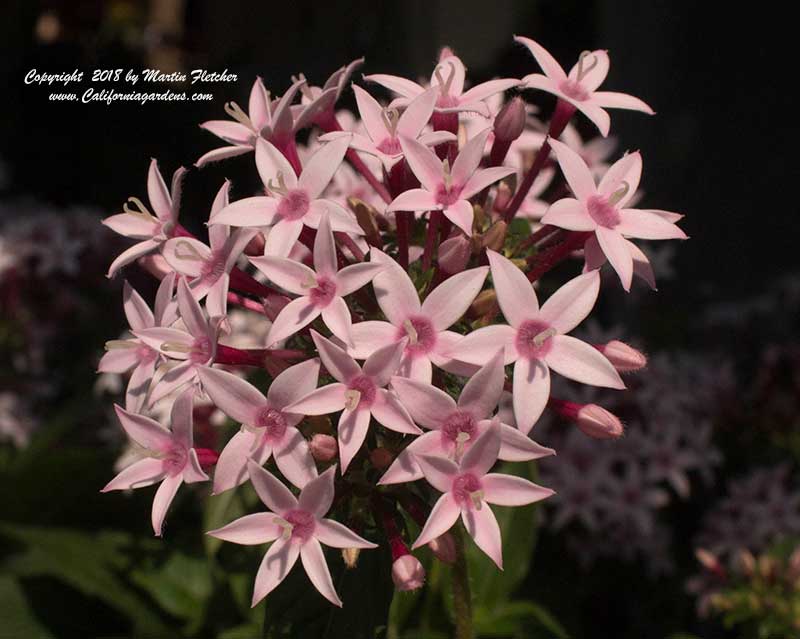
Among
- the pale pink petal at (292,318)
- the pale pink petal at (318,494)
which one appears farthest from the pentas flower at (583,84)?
the pale pink petal at (318,494)

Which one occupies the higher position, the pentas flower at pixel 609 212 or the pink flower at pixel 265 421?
the pentas flower at pixel 609 212

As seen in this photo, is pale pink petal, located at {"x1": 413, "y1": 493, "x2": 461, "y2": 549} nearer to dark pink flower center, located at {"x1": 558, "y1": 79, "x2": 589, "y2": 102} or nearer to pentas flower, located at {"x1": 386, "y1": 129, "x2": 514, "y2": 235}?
pentas flower, located at {"x1": 386, "y1": 129, "x2": 514, "y2": 235}

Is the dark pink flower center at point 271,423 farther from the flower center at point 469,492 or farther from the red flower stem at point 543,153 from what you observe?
the red flower stem at point 543,153

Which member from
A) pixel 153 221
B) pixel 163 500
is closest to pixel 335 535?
pixel 163 500

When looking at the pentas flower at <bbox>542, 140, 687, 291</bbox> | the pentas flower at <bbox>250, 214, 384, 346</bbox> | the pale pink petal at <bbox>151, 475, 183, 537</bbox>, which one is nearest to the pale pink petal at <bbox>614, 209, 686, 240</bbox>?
the pentas flower at <bbox>542, 140, 687, 291</bbox>

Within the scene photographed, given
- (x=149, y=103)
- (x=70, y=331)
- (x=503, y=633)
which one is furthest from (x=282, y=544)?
(x=149, y=103)
